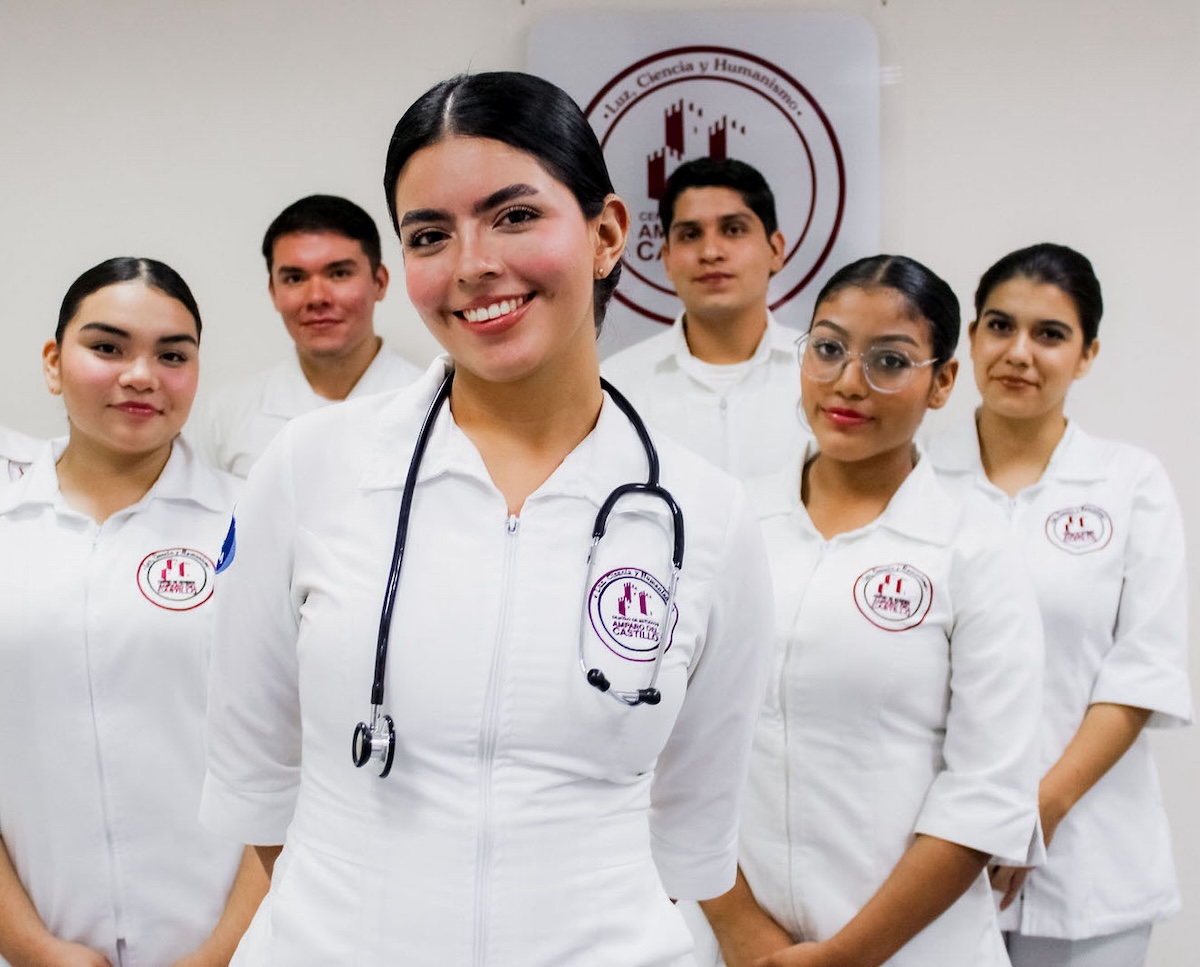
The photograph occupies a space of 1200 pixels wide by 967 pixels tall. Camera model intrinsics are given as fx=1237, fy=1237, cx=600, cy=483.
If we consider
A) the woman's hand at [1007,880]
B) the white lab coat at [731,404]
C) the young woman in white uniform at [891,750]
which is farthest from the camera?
the white lab coat at [731,404]

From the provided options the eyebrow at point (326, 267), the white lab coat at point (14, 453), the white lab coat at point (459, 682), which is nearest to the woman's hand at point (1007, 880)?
the white lab coat at point (459, 682)

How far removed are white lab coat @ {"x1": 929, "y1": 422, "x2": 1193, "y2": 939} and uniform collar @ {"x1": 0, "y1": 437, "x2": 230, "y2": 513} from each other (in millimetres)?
1407

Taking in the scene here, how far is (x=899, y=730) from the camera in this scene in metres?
1.83

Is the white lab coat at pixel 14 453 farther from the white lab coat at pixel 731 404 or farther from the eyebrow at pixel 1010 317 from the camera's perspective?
the eyebrow at pixel 1010 317

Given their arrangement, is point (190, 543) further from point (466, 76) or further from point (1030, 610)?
point (1030, 610)

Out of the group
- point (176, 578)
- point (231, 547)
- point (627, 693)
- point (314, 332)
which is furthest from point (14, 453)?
point (627, 693)

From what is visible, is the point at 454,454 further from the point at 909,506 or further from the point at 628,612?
the point at 909,506

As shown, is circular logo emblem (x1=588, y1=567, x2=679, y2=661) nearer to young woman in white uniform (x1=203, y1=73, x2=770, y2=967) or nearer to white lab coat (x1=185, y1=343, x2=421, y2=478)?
young woman in white uniform (x1=203, y1=73, x2=770, y2=967)

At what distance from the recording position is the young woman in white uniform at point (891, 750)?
1.80 meters

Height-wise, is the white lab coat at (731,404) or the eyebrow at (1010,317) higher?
the eyebrow at (1010,317)

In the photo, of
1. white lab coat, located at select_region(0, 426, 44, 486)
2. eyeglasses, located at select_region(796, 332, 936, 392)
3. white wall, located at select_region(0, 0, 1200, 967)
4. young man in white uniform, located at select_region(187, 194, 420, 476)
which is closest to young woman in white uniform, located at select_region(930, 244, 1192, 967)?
eyeglasses, located at select_region(796, 332, 936, 392)

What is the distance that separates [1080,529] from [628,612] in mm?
1375

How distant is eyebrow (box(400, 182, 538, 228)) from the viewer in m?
1.17

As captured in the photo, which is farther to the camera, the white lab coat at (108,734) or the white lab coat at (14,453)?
the white lab coat at (14,453)
